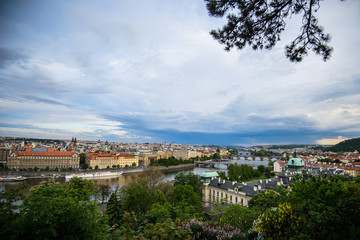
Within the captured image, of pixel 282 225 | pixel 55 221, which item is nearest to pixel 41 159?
pixel 55 221

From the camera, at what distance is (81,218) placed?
2.97 meters

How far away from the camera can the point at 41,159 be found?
138ft

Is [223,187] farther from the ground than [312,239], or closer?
closer

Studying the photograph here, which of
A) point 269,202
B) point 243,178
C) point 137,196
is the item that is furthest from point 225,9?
point 243,178

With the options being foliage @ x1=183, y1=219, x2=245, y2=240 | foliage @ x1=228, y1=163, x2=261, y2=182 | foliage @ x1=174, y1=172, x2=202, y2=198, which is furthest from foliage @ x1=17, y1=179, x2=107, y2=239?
foliage @ x1=228, y1=163, x2=261, y2=182

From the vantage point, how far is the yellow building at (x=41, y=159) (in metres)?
39.2

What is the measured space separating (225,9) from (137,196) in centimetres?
1385

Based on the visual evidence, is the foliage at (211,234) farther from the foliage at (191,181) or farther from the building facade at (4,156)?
the building facade at (4,156)

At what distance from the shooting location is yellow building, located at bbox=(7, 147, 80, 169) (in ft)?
129

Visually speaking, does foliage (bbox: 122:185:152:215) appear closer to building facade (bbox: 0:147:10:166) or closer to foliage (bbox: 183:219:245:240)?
foliage (bbox: 183:219:245:240)

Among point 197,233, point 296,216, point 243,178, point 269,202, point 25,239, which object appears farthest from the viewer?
point 243,178

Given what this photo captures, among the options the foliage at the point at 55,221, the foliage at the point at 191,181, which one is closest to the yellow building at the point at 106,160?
the foliage at the point at 191,181

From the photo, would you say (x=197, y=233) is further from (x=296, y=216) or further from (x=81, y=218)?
(x=81, y=218)

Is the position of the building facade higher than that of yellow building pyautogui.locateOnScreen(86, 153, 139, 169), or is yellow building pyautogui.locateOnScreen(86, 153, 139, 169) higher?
the building facade
